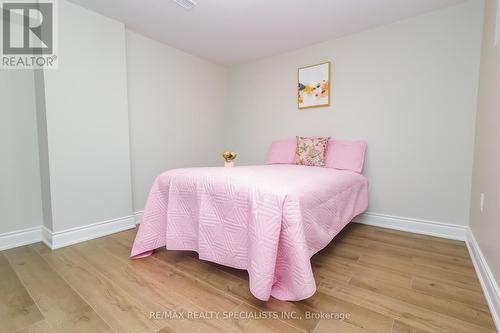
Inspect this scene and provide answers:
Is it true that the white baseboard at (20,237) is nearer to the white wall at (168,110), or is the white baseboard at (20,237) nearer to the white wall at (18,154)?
the white wall at (18,154)

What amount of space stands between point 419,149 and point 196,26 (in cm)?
269

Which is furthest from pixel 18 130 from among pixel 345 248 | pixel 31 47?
pixel 345 248

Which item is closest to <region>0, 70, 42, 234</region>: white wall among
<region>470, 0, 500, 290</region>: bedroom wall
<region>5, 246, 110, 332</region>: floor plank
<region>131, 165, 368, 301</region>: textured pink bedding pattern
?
<region>5, 246, 110, 332</region>: floor plank

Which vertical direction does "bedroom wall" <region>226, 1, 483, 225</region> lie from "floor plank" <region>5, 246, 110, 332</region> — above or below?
above

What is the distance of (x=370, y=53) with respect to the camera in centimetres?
255

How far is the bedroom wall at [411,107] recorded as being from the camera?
2099 mm

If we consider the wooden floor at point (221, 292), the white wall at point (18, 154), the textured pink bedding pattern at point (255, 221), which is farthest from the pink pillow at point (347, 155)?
the white wall at point (18, 154)

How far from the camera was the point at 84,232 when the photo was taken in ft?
7.23

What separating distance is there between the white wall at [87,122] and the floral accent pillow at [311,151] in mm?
2004

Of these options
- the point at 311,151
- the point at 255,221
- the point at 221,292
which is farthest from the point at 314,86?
the point at 221,292

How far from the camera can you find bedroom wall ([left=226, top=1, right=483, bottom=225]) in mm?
2099

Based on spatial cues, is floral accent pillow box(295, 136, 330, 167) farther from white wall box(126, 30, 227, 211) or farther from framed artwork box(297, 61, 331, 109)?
white wall box(126, 30, 227, 211)

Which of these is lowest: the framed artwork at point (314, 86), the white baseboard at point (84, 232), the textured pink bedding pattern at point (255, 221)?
the white baseboard at point (84, 232)

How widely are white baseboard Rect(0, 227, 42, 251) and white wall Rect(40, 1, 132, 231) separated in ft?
1.21
